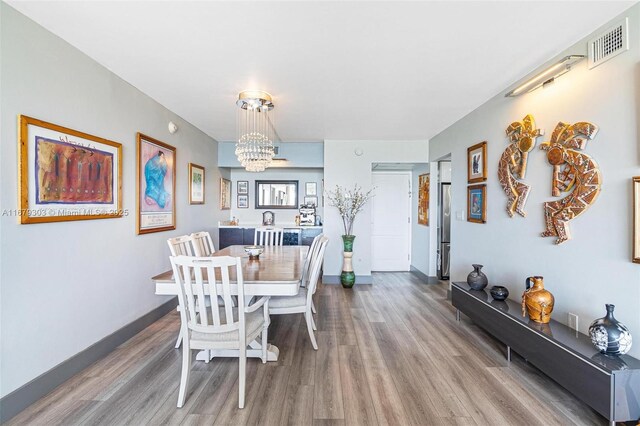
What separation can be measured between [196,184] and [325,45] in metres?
3.07

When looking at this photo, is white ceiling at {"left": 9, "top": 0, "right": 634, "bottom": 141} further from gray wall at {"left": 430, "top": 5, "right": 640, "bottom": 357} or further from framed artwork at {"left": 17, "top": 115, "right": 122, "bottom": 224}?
framed artwork at {"left": 17, "top": 115, "right": 122, "bottom": 224}

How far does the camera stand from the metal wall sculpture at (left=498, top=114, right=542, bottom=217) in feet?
8.34

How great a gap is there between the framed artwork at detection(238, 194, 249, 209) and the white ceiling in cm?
290

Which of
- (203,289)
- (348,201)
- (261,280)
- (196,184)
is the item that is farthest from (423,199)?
(203,289)

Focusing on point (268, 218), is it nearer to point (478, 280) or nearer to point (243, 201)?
point (243, 201)

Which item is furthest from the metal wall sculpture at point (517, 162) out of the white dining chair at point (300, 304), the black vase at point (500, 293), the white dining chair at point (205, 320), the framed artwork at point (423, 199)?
the white dining chair at point (205, 320)

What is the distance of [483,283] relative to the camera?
3.03m

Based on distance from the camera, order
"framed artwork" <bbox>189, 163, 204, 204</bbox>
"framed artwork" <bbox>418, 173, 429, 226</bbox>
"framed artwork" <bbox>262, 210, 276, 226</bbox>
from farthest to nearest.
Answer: "framed artwork" <bbox>262, 210, 276, 226</bbox> → "framed artwork" <bbox>418, 173, 429, 226</bbox> → "framed artwork" <bbox>189, 163, 204, 204</bbox>

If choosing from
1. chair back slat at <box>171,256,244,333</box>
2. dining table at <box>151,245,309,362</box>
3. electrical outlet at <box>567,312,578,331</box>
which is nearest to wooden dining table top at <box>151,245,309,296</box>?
dining table at <box>151,245,309,362</box>

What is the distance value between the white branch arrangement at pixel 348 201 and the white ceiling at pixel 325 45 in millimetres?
1921

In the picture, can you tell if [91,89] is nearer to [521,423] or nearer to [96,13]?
[96,13]

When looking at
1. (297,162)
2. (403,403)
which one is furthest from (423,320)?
(297,162)

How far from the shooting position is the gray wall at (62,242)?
70.9 inches

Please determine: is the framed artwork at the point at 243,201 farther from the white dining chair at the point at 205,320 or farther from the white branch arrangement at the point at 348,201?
the white dining chair at the point at 205,320
